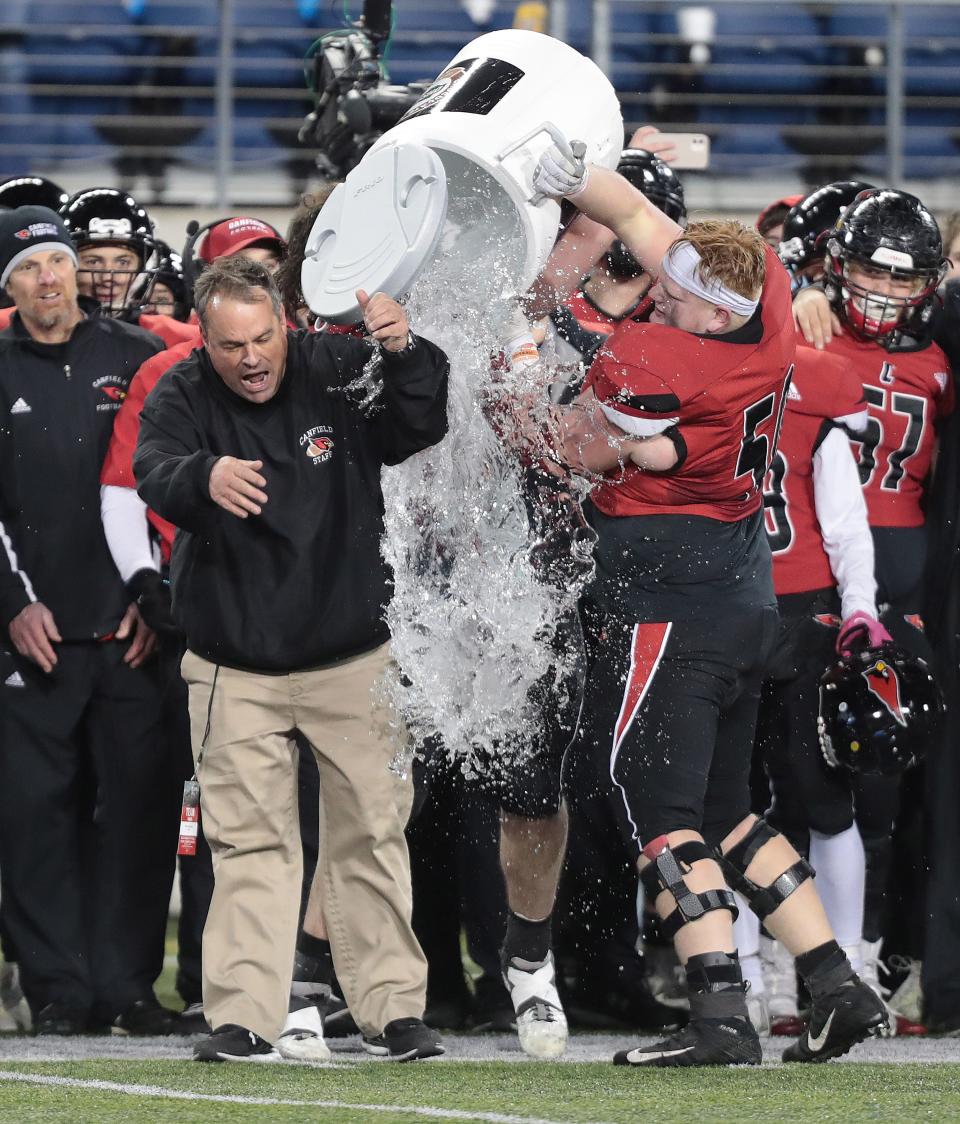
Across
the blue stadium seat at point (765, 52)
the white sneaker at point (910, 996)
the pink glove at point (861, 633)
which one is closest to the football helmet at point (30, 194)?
the pink glove at point (861, 633)

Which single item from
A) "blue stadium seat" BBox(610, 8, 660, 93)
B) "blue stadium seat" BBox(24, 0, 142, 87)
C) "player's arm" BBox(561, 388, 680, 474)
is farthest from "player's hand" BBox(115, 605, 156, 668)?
"blue stadium seat" BBox(24, 0, 142, 87)

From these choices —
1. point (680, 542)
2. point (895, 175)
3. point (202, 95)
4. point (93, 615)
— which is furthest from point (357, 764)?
point (202, 95)

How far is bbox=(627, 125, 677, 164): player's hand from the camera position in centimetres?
638

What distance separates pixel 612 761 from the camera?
14.4 ft

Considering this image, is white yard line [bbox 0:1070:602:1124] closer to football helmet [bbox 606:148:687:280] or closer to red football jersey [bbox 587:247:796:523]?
red football jersey [bbox 587:247:796:523]

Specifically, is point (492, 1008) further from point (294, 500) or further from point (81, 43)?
point (81, 43)

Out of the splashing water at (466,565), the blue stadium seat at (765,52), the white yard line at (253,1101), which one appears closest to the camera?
the white yard line at (253,1101)

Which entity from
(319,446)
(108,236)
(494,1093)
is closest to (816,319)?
(319,446)

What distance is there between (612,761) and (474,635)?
0.62m

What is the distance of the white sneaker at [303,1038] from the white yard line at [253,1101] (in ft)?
1.75

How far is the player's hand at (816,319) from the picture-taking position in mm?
5609

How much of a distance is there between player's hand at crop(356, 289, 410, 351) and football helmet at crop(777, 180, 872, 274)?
2203 mm

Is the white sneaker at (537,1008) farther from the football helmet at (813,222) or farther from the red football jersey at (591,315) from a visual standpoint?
the football helmet at (813,222)

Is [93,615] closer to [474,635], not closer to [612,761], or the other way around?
[474,635]
